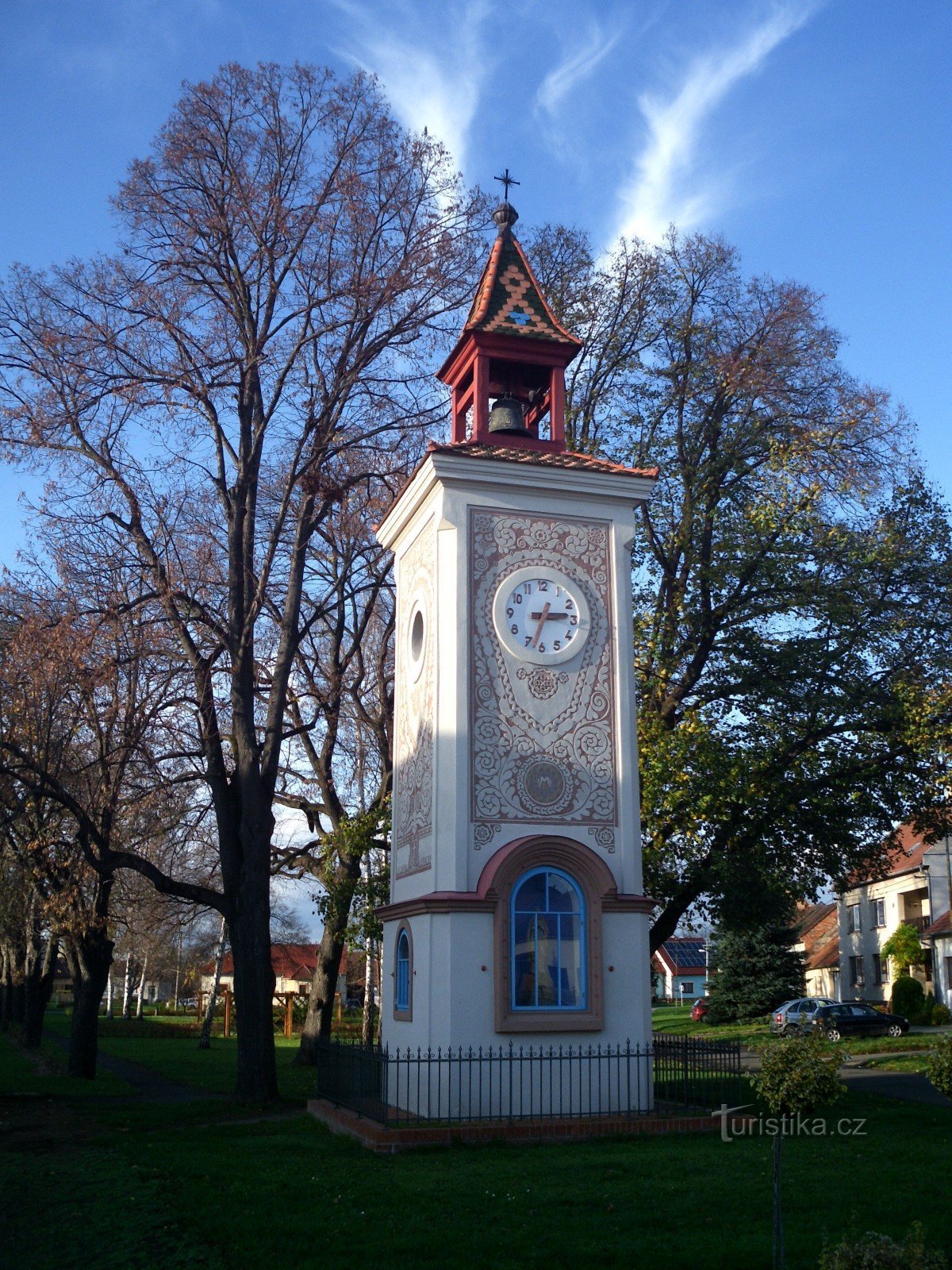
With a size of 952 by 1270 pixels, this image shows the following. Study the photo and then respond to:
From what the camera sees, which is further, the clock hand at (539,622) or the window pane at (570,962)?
the clock hand at (539,622)

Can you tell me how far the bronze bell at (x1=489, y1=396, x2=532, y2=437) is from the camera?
19.2m

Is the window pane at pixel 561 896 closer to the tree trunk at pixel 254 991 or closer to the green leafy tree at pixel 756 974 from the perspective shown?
the tree trunk at pixel 254 991

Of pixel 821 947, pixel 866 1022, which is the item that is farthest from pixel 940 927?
pixel 821 947

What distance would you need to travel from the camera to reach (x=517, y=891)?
51.5 ft

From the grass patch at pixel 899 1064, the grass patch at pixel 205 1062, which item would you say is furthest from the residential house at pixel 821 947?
the grass patch at pixel 899 1064

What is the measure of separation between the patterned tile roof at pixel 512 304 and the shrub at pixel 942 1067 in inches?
481

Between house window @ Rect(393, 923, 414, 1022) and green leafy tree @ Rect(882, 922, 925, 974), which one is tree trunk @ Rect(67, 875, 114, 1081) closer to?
house window @ Rect(393, 923, 414, 1022)

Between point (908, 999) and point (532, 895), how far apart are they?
111 feet

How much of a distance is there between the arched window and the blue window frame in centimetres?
188

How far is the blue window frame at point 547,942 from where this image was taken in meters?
15.5

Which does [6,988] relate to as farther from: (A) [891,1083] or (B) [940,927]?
(A) [891,1083]

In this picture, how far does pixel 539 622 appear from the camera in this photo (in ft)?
56.0

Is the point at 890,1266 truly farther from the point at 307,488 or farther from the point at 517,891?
the point at 307,488

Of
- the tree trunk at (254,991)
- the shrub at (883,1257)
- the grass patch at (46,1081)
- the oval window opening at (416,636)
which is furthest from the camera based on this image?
the grass patch at (46,1081)
